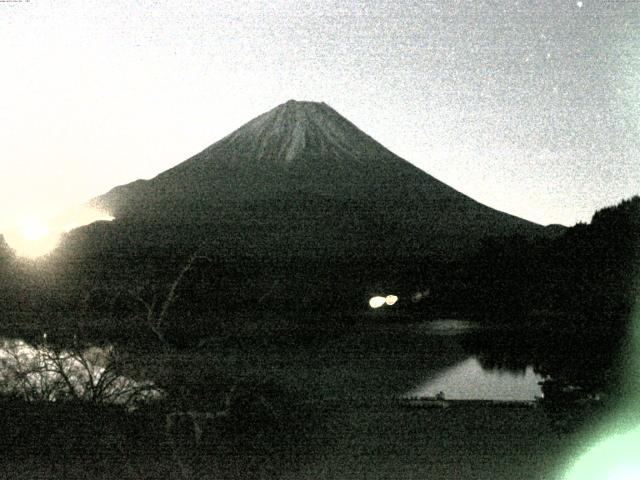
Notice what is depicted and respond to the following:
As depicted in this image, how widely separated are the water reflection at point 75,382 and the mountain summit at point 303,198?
45.8 meters

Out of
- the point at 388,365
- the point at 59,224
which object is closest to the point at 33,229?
the point at 388,365

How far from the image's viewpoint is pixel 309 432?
378 inches

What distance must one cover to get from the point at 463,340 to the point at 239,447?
13266mm

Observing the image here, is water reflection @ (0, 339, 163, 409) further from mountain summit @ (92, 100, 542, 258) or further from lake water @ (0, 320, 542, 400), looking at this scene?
mountain summit @ (92, 100, 542, 258)

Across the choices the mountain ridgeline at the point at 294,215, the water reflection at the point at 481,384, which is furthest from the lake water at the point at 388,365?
the mountain ridgeline at the point at 294,215

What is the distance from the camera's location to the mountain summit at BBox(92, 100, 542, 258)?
65.7 metres

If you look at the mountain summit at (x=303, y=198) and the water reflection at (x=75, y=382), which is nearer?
the water reflection at (x=75, y=382)

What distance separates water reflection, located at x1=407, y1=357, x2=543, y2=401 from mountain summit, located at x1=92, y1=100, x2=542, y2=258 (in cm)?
3726

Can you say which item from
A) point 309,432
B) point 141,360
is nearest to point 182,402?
point 141,360

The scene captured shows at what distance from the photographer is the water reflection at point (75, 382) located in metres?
7.79

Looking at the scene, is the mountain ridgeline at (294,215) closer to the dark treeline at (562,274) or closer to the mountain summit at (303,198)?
the mountain summit at (303,198)

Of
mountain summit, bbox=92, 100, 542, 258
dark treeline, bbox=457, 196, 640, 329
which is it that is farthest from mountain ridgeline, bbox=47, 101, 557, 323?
dark treeline, bbox=457, 196, 640, 329

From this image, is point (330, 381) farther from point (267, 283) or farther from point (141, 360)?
point (267, 283)

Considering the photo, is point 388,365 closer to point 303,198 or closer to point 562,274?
point 562,274
